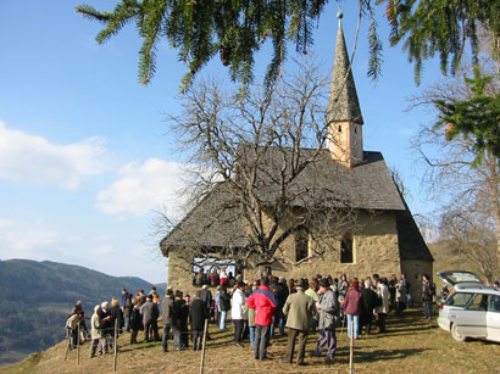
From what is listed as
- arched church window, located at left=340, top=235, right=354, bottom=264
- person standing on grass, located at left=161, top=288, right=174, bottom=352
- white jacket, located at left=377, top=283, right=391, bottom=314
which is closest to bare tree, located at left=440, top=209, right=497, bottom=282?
arched church window, located at left=340, top=235, right=354, bottom=264

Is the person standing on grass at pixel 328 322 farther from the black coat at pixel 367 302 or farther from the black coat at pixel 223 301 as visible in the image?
the black coat at pixel 223 301

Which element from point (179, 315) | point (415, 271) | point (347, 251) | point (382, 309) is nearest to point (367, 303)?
point (382, 309)

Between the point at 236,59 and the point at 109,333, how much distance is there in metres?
14.8

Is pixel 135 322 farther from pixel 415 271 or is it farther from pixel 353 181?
pixel 415 271

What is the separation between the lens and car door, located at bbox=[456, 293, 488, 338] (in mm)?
13578

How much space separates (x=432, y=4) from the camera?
5.30m

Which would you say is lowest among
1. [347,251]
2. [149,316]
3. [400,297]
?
[149,316]

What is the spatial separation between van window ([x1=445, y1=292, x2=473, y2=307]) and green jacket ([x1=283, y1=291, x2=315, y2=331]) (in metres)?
5.90

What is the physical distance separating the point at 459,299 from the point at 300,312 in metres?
6.39

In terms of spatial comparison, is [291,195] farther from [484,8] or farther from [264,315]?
[484,8]

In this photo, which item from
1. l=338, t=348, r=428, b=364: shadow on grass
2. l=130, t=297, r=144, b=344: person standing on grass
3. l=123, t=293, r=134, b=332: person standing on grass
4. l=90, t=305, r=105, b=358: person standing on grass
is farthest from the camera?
l=123, t=293, r=134, b=332: person standing on grass

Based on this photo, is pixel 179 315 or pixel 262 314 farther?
pixel 179 315

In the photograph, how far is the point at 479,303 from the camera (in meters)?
13.9

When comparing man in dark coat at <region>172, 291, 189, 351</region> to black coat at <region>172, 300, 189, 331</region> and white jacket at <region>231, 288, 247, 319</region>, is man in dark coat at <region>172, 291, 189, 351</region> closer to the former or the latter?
black coat at <region>172, 300, 189, 331</region>
